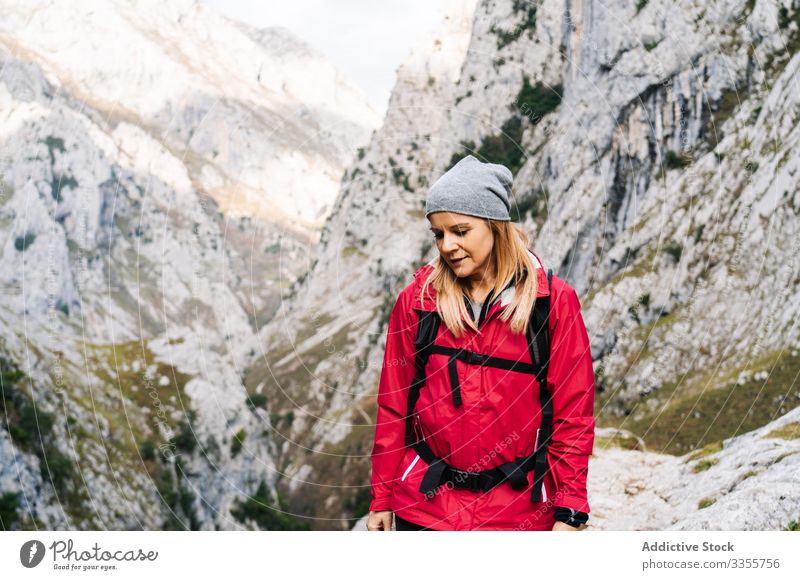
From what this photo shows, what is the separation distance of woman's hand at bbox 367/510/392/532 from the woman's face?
164 centimetres

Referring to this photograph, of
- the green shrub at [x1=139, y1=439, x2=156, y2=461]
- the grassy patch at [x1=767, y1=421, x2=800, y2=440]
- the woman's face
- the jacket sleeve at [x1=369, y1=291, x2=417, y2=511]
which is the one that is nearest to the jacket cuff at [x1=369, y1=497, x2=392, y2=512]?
the jacket sleeve at [x1=369, y1=291, x2=417, y2=511]

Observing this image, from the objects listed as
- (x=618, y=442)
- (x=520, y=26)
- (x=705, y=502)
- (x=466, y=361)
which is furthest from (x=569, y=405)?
(x=520, y=26)

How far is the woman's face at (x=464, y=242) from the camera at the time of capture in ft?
13.7

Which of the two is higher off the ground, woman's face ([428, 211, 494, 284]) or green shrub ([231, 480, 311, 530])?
woman's face ([428, 211, 494, 284])

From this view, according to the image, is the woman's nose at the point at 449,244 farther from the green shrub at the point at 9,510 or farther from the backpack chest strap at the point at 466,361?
the green shrub at the point at 9,510

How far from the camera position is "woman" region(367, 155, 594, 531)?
402 centimetres

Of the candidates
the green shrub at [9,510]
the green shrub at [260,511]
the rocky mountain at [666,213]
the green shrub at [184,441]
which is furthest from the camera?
the green shrub at [260,511]

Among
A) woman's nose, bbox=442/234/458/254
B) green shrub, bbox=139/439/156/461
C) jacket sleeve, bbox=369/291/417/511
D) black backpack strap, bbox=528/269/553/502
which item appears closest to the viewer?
black backpack strap, bbox=528/269/553/502

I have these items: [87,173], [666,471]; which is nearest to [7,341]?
[666,471]

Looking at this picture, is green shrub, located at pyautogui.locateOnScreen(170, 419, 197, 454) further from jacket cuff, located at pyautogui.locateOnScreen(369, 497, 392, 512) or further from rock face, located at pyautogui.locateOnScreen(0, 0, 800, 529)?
jacket cuff, located at pyautogui.locateOnScreen(369, 497, 392, 512)

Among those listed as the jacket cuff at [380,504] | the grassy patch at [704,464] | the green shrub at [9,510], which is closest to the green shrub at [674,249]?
the grassy patch at [704,464]

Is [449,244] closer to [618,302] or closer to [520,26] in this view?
[618,302]

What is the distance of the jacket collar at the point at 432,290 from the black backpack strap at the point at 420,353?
0.05m

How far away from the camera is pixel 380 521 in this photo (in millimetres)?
4457
